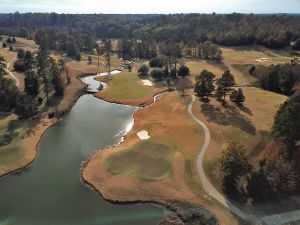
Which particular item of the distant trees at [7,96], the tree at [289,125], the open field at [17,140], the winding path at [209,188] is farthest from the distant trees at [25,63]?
the tree at [289,125]

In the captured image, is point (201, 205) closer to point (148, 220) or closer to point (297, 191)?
point (148, 220)

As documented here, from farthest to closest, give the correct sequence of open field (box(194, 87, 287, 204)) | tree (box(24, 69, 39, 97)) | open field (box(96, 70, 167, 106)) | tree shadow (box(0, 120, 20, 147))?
open field (box(96, 70, 167, 106))
tree (box(24, 69, 39, 97))
tree shadow (box(0, 120, 20, 147))
open field (box(194, 87, 287, 204))

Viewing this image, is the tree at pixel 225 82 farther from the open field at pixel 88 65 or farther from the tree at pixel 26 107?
the open field at pixel 88 65

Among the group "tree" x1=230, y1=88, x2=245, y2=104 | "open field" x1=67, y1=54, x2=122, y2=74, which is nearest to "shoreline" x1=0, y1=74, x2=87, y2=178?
"open field" x1=67, y1=54, x2=122, y2=74

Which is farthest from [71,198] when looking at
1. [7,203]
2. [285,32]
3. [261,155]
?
[285,32]

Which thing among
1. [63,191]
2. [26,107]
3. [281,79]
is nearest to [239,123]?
[281,79]

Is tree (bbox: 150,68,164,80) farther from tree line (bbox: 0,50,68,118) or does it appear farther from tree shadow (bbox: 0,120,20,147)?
tree shadow (bbox: 0,120,20,147)
